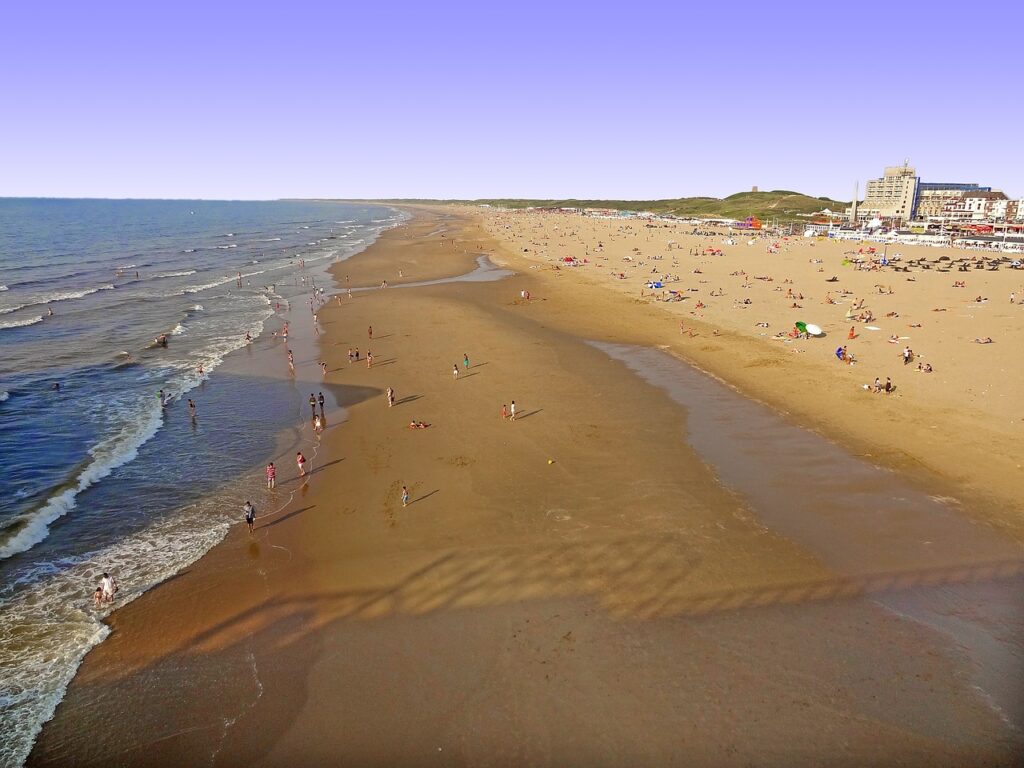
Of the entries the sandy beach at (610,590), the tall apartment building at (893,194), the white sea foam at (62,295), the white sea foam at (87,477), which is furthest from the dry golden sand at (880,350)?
the tall apartment building at (893,194)

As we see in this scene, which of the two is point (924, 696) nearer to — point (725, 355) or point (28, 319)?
point (725, 355)

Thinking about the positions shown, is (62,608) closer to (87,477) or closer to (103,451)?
(87,477)

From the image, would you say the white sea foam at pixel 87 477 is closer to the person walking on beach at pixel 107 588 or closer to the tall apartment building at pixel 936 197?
the person walking on beach at pixel 107 588

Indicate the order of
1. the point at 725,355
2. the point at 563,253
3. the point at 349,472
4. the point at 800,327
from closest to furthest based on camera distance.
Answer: the point at 349,472, the point at 725,355, the point at 800,327, the point at 563,253

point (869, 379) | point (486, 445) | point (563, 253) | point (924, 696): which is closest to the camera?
point (924, 696)

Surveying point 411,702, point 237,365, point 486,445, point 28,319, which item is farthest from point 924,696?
point 28,319

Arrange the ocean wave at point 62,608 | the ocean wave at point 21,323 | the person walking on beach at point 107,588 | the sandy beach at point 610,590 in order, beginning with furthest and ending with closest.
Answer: the ocean wave at point 21,323 < the person walking on beach at point 107,588 < the ocean wave at point 62,608 < the sandy beach at point 610,590

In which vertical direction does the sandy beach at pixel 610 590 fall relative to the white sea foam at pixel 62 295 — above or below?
below
